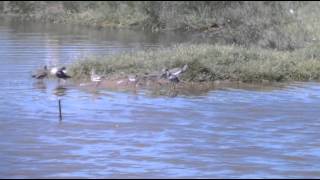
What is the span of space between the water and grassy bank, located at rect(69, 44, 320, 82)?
1.05m

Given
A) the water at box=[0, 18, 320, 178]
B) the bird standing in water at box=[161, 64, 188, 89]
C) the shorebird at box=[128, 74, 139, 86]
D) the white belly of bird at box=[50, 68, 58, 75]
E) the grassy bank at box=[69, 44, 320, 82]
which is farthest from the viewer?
the grassy bank at box=[69, 44, 320, 82]

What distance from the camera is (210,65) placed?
18297 mm

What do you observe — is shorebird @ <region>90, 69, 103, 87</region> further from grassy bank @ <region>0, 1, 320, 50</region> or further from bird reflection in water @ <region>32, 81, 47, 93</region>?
grassy bank @ <region>0, 1, 320, 50</region>

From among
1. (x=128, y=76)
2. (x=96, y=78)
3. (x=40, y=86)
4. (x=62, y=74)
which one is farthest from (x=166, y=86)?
(x=40, y=86)

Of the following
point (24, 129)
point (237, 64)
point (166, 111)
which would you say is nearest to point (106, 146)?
point (24, 129)

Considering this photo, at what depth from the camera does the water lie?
9.48m

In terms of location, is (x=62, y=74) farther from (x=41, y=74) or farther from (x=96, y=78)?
(x=96, y=78)

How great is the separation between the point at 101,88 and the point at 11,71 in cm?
404

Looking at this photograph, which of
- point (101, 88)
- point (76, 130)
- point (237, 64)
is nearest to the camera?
point (76, 130)

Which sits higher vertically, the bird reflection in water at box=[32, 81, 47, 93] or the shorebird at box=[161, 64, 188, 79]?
the shorebird at box=[161, 64, 188, 79]

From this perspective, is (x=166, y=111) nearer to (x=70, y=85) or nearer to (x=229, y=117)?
(x=229, y=117)

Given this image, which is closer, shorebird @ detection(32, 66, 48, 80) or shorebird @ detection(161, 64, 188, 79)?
shorebird @ detection(161, 64, 188, 79)

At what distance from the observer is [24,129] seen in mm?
12016

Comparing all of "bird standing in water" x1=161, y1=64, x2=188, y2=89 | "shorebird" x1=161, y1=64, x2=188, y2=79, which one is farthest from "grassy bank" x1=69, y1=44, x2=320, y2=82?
"bird standing in water" x1=161, y1=64, x2=188, y2=89
